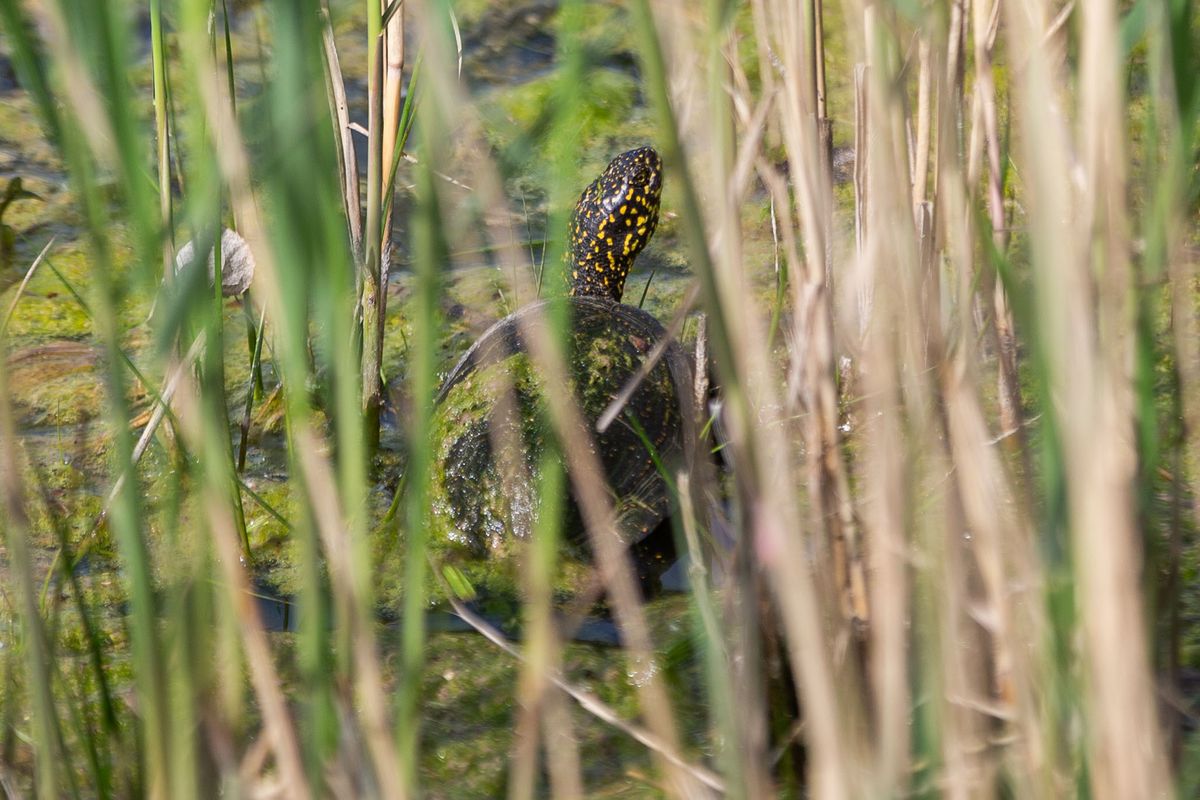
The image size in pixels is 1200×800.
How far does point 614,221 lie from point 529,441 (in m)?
0.78

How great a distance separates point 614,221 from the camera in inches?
98.5

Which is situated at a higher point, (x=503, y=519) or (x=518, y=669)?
(x=503, y=519)

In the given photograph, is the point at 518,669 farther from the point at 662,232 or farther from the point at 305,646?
the point at 662,232

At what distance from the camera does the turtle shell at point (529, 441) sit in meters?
1.86

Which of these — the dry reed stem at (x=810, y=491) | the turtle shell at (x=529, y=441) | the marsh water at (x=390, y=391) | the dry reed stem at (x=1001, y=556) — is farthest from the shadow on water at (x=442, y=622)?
the dry reed stem at (x=1001, y=556)

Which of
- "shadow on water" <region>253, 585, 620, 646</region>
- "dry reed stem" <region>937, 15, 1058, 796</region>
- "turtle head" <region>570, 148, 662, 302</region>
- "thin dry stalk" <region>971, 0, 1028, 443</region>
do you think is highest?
"turtle head" <region>570, 148, 662, 302</region>

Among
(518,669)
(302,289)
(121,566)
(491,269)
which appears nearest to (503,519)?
(518,669)

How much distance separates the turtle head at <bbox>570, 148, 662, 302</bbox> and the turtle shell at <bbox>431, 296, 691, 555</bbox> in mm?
498

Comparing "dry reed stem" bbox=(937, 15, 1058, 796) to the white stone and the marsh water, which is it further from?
the white stone

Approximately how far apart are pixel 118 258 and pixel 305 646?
221 centimetres

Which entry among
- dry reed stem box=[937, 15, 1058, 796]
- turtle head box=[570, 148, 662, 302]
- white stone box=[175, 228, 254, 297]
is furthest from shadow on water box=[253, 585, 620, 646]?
turtle head box=[570, 148, 662, 302]

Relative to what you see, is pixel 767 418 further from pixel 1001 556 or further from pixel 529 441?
pixel 529 441

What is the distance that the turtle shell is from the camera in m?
1.86

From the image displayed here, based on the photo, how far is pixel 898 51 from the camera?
3.16 feet
